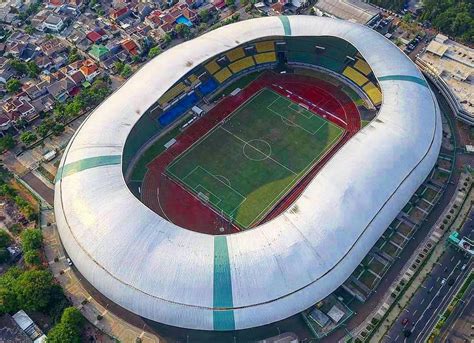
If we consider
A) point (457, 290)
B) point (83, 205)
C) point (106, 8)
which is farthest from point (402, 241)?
point (106, 8)

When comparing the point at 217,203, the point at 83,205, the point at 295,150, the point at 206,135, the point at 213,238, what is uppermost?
the point at 295,150

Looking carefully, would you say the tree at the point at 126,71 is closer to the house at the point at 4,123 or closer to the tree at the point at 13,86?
the tree at the point at 13,86

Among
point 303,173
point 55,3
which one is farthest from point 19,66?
point 303,173

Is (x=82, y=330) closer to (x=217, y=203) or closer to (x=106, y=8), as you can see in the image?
(x=217, y=203)

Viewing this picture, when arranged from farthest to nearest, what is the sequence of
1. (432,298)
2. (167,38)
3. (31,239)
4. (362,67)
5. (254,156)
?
(167,38)
(362,67)
(254,156)
(31,239)
(432,298)

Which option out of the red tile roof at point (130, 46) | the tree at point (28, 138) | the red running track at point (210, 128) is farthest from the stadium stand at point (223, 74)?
the tree at point (28, 138)

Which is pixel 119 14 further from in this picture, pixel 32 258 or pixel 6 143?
pixel 32 258
